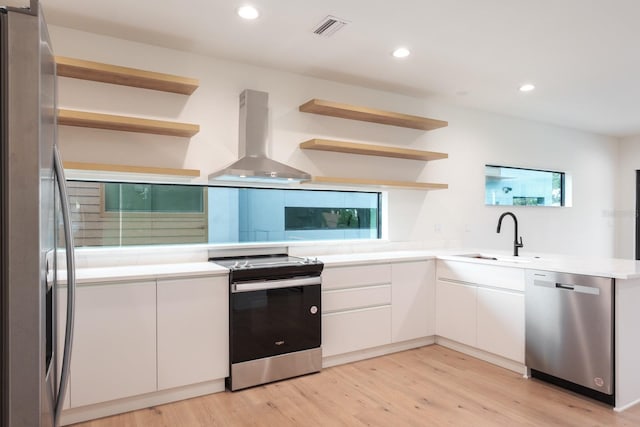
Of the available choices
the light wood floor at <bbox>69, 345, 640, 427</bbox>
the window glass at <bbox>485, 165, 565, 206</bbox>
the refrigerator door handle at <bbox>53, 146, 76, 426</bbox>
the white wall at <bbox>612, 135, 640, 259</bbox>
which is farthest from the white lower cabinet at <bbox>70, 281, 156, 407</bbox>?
the white wall at <bbox>612, 135, 640, 259</bbox>

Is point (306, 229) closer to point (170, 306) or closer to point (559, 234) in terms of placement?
point (170, 306)

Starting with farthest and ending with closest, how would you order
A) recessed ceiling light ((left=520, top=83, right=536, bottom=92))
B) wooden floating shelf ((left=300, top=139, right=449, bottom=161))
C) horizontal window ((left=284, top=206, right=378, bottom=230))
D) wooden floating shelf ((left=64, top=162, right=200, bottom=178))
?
recessed ceiling light ((left=520, top=83, right=536, bottom=92))
horizontal window ((left=284, top=206, right=378, bottom=230))
wooden floating shelf ((left=300, top=139, right=449, bottom=161))
wooden floating shelf ((left=64, top=162, right=200, bottom=178))

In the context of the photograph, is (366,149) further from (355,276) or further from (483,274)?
(483,274)

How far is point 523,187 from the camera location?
5660 millimetres

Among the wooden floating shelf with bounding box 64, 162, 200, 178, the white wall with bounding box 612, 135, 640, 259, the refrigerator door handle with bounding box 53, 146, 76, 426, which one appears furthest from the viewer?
the white wall with bounding box 612, 135, 640, 259

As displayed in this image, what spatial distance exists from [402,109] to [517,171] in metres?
2.13

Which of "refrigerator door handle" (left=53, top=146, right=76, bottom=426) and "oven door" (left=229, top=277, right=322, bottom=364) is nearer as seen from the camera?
"refrigerator door handle" (left=53, top=146, right=76, bottom=426)

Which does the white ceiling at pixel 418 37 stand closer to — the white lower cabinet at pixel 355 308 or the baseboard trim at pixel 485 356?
the white lower cabinet at pixel 355 308

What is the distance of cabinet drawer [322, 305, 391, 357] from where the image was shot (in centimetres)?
334

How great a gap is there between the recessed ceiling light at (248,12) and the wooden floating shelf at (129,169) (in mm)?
1121

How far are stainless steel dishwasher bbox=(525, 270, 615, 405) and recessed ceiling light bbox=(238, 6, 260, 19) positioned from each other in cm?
264

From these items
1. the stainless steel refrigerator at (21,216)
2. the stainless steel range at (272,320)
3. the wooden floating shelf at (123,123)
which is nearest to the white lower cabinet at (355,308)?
the stainless steel range at (272,320)

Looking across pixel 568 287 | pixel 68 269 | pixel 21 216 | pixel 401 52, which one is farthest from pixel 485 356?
pixel 21 216

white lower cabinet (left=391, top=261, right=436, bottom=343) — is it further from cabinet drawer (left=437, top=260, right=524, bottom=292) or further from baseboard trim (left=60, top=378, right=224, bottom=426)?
baseboard trim (left=60, top=378, right=224, bottom=426)
